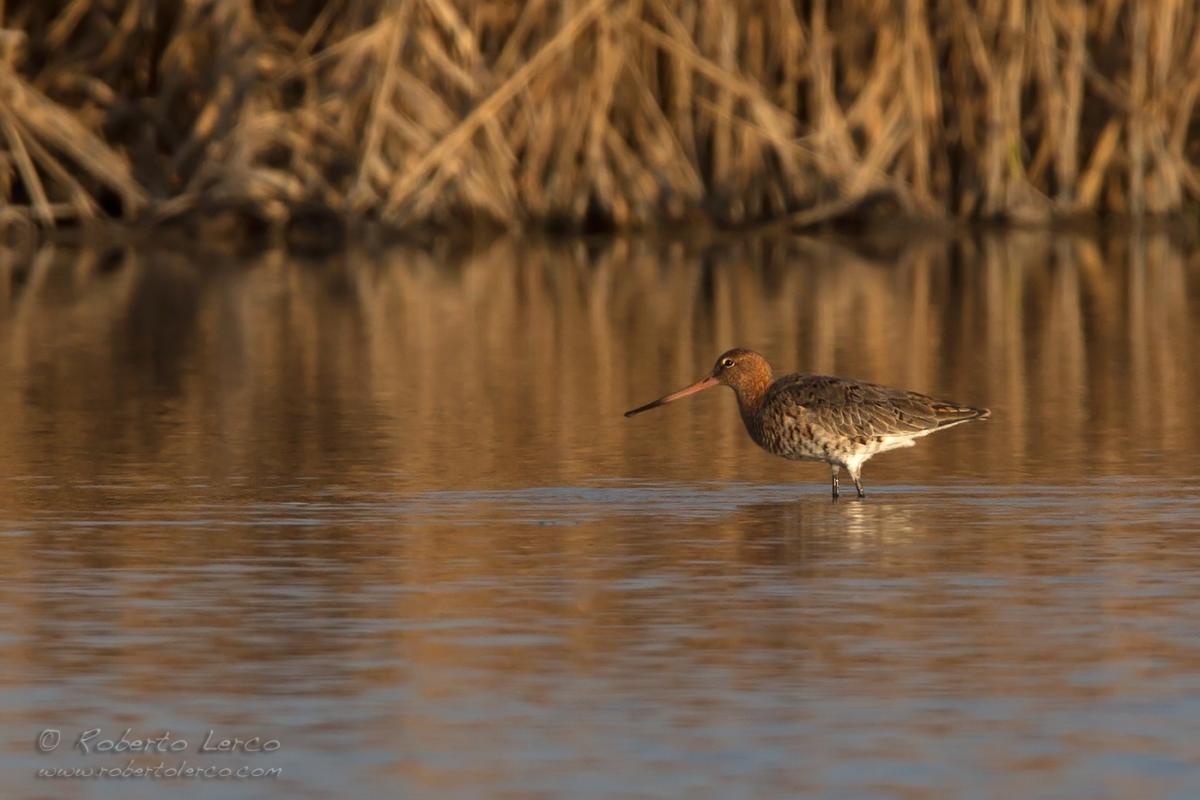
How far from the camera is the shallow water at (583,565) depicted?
5.23 metres

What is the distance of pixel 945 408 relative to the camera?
29.2ft

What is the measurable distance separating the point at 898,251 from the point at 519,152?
302 centimetres

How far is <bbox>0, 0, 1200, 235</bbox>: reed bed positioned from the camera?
20156 millimetres

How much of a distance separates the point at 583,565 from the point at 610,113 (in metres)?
13.8

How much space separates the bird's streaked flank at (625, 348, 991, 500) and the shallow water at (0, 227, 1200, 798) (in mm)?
174

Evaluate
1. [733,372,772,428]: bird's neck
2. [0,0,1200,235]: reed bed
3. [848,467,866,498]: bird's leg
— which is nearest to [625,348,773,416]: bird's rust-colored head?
[733,372,772,428]: bird's neck

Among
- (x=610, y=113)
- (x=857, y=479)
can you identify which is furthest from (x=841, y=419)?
(x=610, y=113)

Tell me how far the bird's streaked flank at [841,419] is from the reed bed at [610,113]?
11059 mm

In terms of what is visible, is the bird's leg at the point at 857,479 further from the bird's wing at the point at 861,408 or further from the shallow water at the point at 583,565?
the bird's wing at the point at 861,408

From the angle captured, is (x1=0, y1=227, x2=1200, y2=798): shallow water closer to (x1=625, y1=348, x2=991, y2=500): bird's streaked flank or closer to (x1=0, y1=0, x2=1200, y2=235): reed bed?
(x1=625, y1=348, x2=991, y2=500): bird's streaked flank

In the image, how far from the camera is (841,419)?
8625mm

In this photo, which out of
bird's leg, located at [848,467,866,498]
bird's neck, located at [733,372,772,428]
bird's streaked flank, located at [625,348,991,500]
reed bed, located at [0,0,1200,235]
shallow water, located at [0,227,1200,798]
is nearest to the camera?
shallow water, located at [0,227,1200,798]

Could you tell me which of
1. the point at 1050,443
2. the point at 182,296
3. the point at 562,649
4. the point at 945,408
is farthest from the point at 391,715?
the point at 182,296

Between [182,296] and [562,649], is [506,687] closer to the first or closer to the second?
[562,649]
